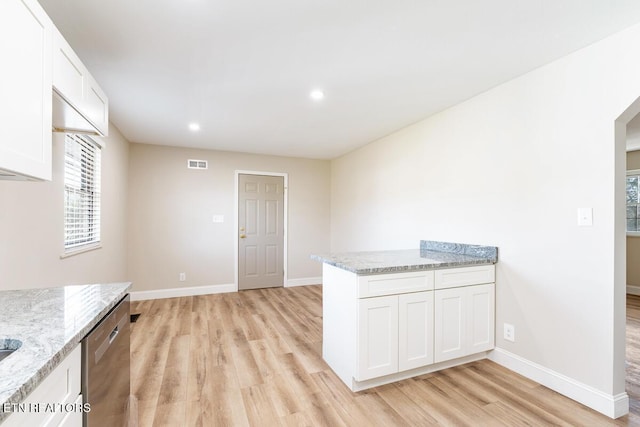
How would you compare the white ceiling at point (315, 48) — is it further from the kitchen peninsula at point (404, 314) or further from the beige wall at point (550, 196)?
the kitchen peninsula at point (404, 314)

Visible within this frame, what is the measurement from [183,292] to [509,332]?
14.5 ft

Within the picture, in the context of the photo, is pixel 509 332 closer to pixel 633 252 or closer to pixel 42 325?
pixel 42 325

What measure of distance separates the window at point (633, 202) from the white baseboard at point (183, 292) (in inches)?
264

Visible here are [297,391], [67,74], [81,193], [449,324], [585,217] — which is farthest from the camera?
[81,193]

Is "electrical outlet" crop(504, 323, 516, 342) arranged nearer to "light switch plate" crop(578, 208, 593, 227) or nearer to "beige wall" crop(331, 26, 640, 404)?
"beige wall" crop(331, 26, 640, 404)

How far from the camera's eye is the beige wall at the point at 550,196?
1916 mm

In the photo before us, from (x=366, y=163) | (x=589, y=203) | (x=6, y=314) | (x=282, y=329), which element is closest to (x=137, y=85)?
(x=6, y=314)

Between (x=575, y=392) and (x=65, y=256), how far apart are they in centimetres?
388

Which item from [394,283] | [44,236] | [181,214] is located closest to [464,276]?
[394,283]

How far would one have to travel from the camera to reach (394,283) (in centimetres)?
224

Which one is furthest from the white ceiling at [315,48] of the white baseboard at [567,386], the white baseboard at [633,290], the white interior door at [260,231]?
the white baseboard at [633,290]

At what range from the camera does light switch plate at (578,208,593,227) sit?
2.00 m

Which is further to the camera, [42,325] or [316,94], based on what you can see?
[316,94]

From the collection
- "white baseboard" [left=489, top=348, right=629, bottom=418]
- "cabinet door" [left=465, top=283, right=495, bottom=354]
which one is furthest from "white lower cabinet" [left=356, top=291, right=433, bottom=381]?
"white baseboard" [left=489, top=348, right=629, bottom=418]
